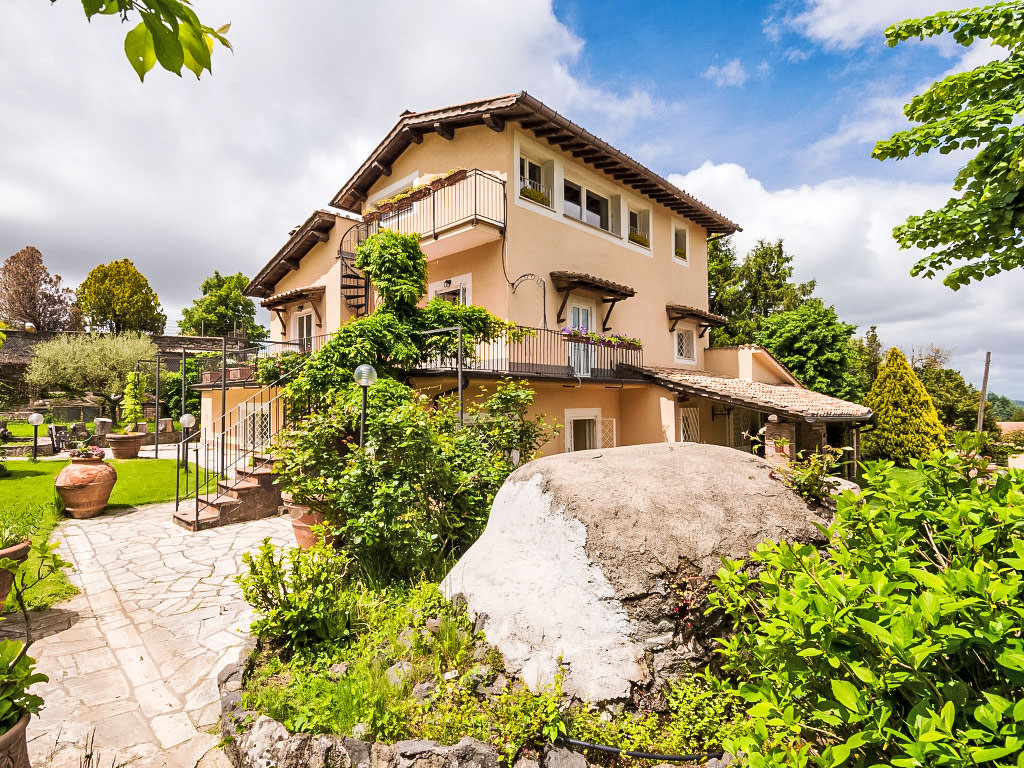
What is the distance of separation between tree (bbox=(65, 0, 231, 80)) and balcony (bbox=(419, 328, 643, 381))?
28.8 ft

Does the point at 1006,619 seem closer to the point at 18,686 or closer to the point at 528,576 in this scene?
the point at 528,576

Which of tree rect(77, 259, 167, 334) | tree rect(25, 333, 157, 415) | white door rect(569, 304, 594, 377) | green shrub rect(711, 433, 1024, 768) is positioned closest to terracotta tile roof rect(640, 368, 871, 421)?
white door rect(569, 304, 594, 377)

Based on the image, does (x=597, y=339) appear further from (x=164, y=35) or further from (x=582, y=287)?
(x=164, y=35)

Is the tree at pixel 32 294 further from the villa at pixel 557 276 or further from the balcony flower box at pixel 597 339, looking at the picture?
the balcony flower box at pixel 597 339

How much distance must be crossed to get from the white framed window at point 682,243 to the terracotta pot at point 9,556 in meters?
18.5

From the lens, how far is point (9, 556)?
219 inches

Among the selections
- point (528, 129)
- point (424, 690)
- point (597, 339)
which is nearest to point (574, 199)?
point (528, 129)

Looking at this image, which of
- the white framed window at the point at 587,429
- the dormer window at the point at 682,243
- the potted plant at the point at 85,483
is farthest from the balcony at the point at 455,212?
the dormer window at the point at 682,243

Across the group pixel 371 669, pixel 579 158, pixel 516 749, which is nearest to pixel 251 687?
pixel 371 669

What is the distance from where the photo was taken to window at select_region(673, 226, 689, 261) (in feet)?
58.9

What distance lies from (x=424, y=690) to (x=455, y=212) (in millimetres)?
10741

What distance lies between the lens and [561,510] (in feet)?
14.2

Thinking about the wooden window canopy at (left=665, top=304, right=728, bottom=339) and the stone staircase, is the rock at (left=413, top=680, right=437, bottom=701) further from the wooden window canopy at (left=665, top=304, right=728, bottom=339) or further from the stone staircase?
the wooden window canopy at (left=665, top=304, right=728, bottom=339)

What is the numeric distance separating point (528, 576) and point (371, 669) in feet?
4.76
